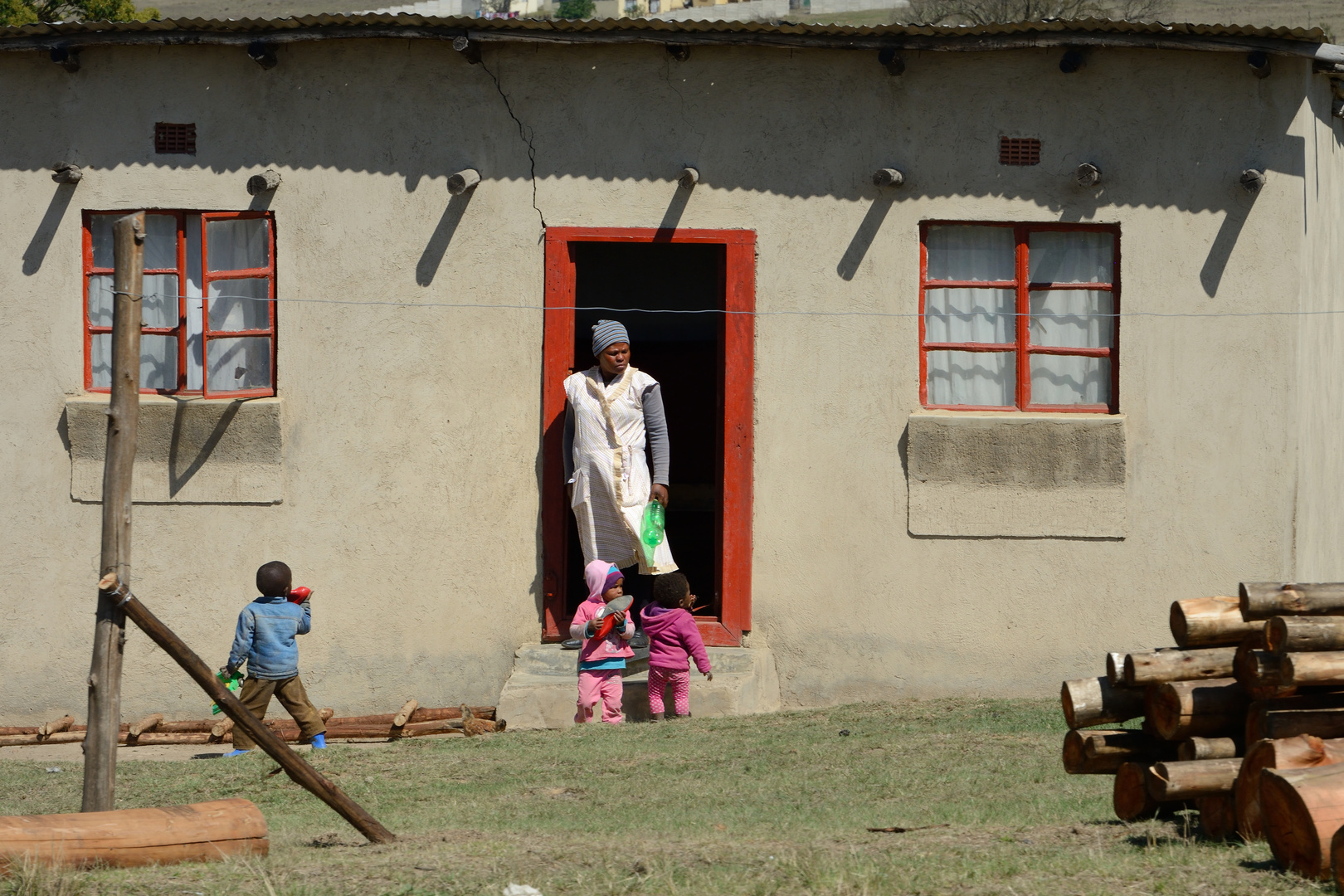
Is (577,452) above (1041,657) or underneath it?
above

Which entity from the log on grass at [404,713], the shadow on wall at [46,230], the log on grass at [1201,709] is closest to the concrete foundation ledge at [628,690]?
the log on grass at [404,713]

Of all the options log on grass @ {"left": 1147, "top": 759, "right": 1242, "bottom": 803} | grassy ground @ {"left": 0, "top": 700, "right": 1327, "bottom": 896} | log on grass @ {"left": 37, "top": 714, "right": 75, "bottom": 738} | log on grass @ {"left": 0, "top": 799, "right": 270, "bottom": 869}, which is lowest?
log on grass @ {"left": 37, "top": 714, "right": 75, "bottom": 738}

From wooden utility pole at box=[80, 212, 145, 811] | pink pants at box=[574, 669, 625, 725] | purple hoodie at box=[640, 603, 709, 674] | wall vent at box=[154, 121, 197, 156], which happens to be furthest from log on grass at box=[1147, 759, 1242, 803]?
wall vent at box=[154, 121, 197, 156]

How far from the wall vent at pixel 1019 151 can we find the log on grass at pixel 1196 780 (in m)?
5.29

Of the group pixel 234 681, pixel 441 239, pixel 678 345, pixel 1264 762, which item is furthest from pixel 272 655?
pixel 678 345

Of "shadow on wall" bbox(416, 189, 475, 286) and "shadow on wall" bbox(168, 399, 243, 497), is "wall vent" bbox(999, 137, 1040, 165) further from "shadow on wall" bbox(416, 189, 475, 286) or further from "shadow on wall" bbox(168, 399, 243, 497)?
"shadow on wall" bbox(168, 399, 243, 497)

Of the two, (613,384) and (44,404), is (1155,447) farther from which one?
(44,404)

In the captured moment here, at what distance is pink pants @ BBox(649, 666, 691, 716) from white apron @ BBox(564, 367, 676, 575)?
70cm

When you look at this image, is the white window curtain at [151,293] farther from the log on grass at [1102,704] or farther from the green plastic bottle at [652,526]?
the log on grass at [1102,704]

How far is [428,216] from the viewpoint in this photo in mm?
9852

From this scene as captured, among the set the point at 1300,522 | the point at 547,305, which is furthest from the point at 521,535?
the point at 1300,522

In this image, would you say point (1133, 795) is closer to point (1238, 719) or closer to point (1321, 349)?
point (1238, 719)

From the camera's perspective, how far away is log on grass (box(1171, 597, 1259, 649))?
551 centimetres

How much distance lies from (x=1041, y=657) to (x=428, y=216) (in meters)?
5.01
